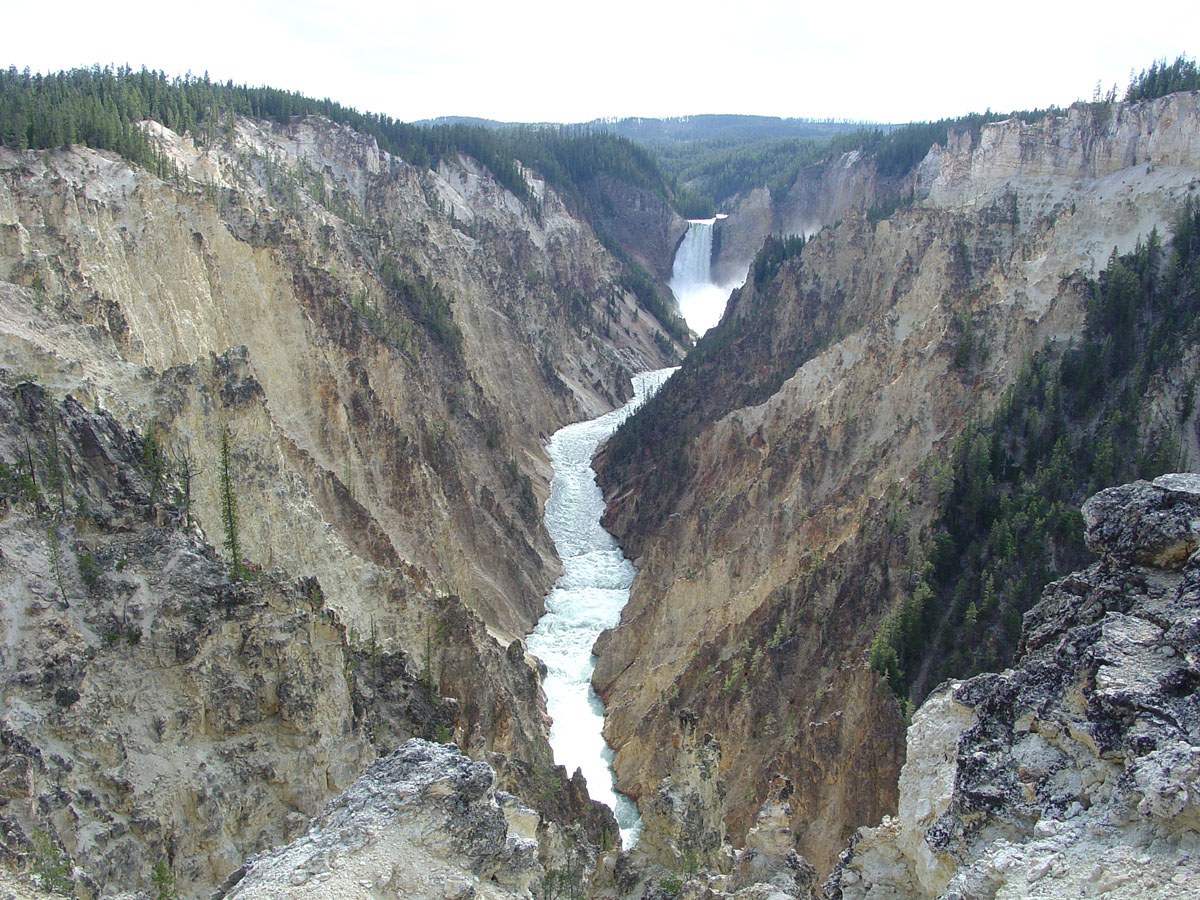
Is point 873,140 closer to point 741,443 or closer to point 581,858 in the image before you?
point 741,443

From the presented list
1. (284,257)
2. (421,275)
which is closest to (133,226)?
(284,257)

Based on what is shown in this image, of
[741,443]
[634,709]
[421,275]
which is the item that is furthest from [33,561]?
[421,275]

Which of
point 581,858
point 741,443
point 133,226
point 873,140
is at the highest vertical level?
point 873,140

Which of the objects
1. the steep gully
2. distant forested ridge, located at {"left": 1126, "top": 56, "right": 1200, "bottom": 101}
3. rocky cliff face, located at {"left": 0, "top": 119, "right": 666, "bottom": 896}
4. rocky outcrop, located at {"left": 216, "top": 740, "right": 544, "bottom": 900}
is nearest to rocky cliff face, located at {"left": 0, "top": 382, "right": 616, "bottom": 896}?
rocky cliff face, located at {"left": 0, "top": 119, "right": 666, "bottom": 896}

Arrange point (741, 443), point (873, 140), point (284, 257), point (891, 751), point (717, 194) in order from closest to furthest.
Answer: point (891, 751), point (284, 257), point (741, 443), point (873, 140), point (717, 194)

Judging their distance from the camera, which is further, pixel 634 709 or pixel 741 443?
pixel 741 443

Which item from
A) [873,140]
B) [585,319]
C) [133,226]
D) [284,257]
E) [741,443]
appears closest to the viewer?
[133,226]

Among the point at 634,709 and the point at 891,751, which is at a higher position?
the point at 891,751

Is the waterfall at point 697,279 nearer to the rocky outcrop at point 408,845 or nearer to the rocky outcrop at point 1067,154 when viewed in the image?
the rocky outcrop at point 1067,154

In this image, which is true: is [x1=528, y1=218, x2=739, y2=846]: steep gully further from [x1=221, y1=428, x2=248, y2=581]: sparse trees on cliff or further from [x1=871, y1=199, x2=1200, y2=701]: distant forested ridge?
[x1=221, y1=428, x2=248, y2=581]: sparse trees on cliff
